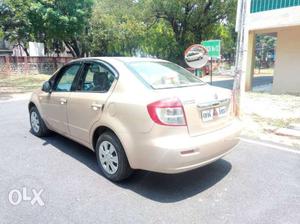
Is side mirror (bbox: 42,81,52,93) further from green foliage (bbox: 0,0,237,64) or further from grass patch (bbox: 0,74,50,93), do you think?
green foliage (bbox: 0,0,237,64)

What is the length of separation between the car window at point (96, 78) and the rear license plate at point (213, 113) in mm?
1299

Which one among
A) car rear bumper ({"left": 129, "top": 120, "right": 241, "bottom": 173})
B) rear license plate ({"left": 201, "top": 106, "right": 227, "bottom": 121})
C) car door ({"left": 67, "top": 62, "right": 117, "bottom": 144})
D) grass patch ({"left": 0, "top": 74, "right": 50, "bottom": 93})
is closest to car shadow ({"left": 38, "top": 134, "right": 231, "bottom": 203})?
car rear bumper ({"left": 129, "top": 120, "right": 241, "bottom": 173})

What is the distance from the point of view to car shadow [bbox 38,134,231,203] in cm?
327

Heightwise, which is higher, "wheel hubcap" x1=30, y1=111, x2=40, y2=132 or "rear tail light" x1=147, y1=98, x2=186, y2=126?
"rear tail light" x1=147, y1=98, x2=186, y2=126

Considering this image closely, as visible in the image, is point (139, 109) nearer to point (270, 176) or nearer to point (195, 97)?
point (195, 97)

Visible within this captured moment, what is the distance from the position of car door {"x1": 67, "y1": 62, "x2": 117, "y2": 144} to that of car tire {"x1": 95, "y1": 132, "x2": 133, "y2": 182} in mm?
319

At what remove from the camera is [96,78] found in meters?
3.99

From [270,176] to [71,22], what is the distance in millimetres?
19132

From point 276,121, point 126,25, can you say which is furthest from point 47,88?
point 126,25

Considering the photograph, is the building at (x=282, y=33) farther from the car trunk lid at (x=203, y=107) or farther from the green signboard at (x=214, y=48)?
the car trunk lid at (x=203, y=107)

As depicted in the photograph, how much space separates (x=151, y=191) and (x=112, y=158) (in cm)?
66

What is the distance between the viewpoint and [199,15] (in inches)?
912

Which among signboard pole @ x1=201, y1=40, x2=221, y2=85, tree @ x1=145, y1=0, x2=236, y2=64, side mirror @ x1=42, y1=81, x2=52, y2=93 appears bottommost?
side mirror @ x1=42, y1=81, x2=52, y2=93

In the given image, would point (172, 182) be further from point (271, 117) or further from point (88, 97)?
point (271, 117)
